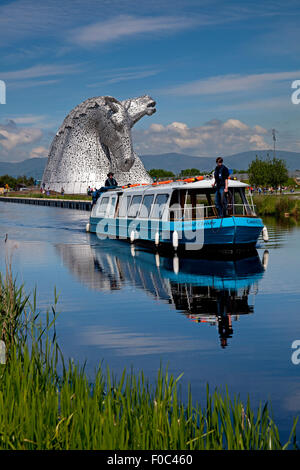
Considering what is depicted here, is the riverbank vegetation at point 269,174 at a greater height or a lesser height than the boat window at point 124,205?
greater

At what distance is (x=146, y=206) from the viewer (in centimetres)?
2930

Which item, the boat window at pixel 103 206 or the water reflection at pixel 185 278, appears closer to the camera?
the water reflection at pixel 185 278

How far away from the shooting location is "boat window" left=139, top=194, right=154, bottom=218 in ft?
94.7

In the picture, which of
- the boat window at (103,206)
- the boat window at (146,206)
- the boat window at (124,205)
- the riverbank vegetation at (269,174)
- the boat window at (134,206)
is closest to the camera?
the boat window at (146,206)

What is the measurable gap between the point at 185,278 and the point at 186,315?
5684mm

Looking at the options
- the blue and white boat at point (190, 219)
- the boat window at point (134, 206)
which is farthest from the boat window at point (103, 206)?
the blue and white boat at point (190, 219)

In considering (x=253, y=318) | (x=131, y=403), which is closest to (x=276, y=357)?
(x=253, y=318)

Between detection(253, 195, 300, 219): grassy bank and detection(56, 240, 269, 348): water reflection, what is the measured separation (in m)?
26.7

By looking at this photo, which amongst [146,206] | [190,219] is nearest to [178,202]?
[190,219]

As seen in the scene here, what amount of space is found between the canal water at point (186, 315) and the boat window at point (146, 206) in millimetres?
2952

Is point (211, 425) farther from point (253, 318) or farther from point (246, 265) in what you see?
point (246, 265)

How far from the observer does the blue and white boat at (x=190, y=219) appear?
24609 mm

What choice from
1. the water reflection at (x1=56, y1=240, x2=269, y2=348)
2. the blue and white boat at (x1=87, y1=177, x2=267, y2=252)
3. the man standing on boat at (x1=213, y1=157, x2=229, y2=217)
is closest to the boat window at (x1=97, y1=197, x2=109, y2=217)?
the blue and white boat at (x1=87, y1=177, x2=267, y2=252)

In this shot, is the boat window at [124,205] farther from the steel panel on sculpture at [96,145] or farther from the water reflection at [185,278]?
the steel panel on sculpture at [96,145]
